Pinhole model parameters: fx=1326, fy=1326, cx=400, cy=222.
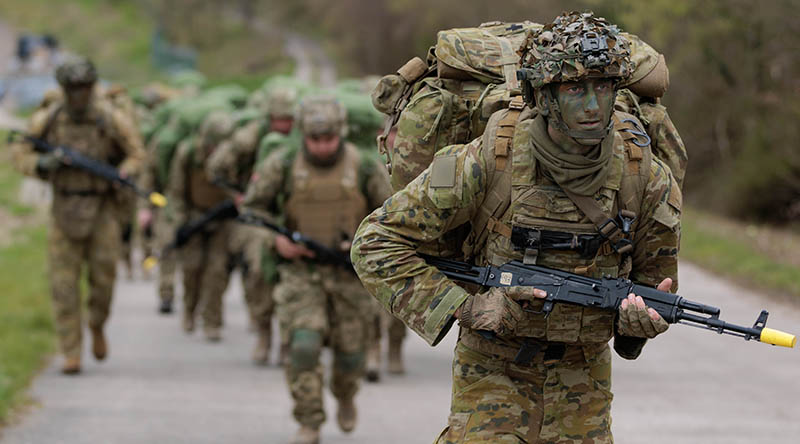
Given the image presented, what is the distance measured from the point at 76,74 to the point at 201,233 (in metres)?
2.91

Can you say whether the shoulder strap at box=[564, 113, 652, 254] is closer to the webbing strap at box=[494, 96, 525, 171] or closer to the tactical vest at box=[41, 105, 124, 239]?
the webbing strap at box=[494, 96, 525, 171]

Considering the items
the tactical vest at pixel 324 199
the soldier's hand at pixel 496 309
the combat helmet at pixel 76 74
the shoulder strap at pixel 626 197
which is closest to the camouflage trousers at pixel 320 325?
the tactical vest at pixel 324 199

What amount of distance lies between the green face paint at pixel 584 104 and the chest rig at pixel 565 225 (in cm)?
15

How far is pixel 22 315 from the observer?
12727 mm

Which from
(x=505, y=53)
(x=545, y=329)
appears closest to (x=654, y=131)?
(x=505, y=53)

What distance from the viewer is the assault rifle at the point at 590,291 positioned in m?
4.42

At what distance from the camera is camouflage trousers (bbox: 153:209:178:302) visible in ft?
43.8

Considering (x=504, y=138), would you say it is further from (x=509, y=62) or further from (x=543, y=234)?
(x=509, y=62)

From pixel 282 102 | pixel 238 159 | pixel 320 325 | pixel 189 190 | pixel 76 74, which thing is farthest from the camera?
pixel 189 190

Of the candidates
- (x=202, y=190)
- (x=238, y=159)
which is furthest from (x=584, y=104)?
(x=202, y=190)

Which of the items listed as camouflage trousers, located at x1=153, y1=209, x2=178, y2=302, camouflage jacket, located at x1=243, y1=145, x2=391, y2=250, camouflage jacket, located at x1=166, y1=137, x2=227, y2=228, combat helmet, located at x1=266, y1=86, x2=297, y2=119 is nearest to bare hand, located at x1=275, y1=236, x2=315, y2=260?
camouflage jacket, located at x1=243, y1=145, x2=391, y2=250

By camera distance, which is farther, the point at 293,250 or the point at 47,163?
the point at 47,163

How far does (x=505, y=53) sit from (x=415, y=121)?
45 centimetres

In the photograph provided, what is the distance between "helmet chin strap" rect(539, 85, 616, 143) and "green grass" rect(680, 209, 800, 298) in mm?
10384
